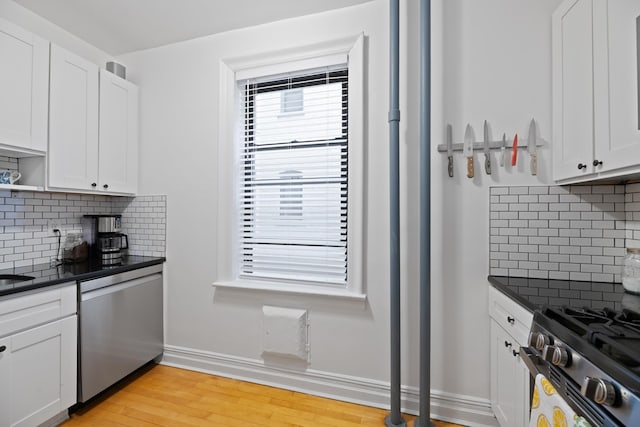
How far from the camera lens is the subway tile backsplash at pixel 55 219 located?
2.02 m

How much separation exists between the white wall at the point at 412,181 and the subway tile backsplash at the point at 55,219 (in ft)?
1.31

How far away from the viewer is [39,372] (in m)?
1.64

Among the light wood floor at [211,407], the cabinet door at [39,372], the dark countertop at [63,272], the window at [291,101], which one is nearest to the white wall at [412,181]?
the light wood floor at [211,407]

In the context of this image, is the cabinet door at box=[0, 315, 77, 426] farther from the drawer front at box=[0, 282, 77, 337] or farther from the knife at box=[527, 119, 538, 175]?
the knife at box=[527, 119, 538, 175]

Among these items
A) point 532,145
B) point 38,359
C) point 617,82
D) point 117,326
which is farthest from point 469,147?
point 38,359

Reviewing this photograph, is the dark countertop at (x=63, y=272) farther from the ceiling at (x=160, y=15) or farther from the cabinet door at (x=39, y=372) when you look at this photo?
the ceiling at (x=160, y=15)

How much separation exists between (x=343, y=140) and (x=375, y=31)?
0.74 m

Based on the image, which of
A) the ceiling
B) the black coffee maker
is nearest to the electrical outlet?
the black coffee maker

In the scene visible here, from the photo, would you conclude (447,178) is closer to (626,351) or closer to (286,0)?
(626,351)

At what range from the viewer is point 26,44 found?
5.99 ft

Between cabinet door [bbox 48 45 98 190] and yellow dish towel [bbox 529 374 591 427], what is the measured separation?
284 centimetres

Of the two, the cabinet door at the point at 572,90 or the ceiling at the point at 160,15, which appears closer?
the cabinet door at the point at 572,90

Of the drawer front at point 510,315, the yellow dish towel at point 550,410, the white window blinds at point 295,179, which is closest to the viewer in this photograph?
the yellow dish towel at point 550,410

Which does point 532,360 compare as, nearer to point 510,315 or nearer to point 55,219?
point 510,315
